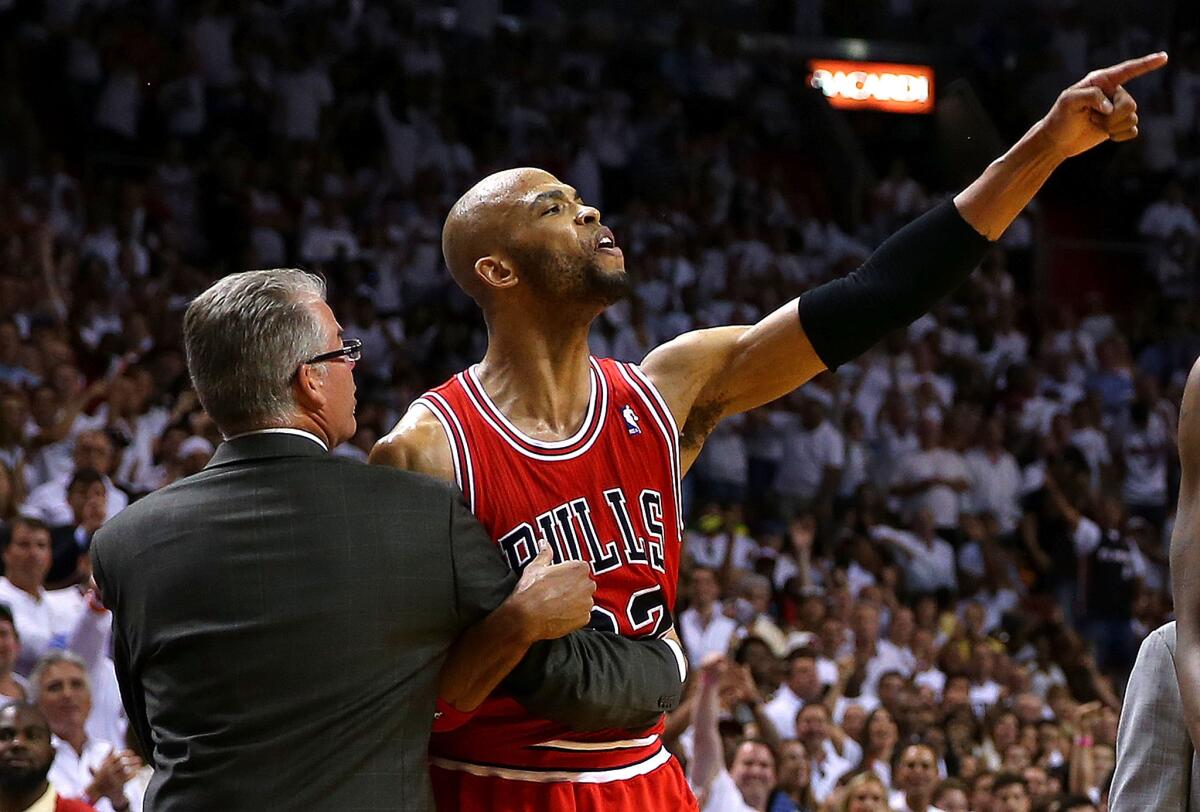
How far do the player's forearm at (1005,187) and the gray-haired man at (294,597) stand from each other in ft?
3.72

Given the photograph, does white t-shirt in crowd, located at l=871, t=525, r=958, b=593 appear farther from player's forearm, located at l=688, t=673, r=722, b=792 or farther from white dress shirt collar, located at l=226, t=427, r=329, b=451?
white dress shirt collar, located at l=226, t=427, r=329, b=451

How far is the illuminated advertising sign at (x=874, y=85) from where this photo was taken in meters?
17.7

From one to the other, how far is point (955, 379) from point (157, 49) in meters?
6.93

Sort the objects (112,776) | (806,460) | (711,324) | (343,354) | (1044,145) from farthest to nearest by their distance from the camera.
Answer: (711,324), (806,460), (112,776), (1044,145), (343,354)

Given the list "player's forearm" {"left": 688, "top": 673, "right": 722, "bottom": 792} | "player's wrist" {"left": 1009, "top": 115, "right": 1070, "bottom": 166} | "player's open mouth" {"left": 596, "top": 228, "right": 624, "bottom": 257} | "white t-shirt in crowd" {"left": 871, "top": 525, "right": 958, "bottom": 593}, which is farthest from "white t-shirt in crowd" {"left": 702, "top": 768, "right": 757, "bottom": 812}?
"white t-shirt in crowd" {"left": 871, "top": 525, "right": 958, "bottom": 593}

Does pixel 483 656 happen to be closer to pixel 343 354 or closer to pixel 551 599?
pixel 551 599

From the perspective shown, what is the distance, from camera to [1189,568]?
2.53 metres

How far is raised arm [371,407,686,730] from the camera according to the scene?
2750 millimetres

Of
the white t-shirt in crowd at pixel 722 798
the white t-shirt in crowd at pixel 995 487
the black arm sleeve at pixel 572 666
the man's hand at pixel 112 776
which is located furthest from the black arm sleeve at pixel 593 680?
the white t-shirt in crowd at pixel 995 487

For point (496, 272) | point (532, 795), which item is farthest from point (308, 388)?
point (532, 795)

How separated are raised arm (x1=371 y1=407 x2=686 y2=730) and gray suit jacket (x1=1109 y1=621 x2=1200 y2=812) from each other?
805 millimetres

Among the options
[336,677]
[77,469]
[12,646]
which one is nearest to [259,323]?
[336,677]

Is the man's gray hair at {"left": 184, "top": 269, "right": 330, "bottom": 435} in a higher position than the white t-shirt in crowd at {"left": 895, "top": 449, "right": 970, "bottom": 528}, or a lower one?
higher

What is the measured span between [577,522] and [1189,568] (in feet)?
3.81
